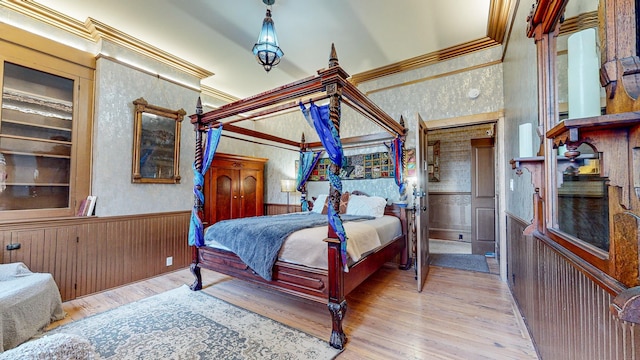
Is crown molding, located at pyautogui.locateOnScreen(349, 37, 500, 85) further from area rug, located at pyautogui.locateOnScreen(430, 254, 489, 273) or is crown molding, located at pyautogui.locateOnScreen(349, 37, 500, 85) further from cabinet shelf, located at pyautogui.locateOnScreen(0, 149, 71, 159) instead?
cabinet shelf, located at pyautogui.locateOnScreen(0, 149, 71, 159)

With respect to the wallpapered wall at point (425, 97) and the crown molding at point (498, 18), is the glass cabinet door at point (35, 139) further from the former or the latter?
the crown molding at point (498, 18)

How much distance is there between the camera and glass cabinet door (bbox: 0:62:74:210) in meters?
2.65

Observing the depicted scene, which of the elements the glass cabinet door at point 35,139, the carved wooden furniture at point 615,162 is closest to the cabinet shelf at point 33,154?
the glass cabinet door at point 35,139

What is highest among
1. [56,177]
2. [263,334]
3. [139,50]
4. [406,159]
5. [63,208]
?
[139,50]

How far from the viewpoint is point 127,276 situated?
10.9 ft

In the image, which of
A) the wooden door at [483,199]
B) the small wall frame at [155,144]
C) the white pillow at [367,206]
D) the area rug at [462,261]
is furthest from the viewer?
the wooden door at [483,199]

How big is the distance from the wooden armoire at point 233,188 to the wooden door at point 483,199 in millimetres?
4337

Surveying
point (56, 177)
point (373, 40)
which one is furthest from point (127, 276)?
point (373, 40)

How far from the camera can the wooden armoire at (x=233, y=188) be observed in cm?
467

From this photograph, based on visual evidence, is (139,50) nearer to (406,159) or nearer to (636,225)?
(406,159)

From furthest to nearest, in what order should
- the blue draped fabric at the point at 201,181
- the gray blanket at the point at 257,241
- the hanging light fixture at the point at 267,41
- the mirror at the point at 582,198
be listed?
the blue draped fabric at the point at 201,181, the hanging light fixture at the point at 267,41, the gray blanket at the point at 257,241, the mirror at the point at 582,198

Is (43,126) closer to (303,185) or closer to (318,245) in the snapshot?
(318,245)

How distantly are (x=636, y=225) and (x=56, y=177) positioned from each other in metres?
4.56

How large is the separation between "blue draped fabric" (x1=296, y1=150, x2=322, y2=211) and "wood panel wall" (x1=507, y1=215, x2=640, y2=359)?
11.1ft
